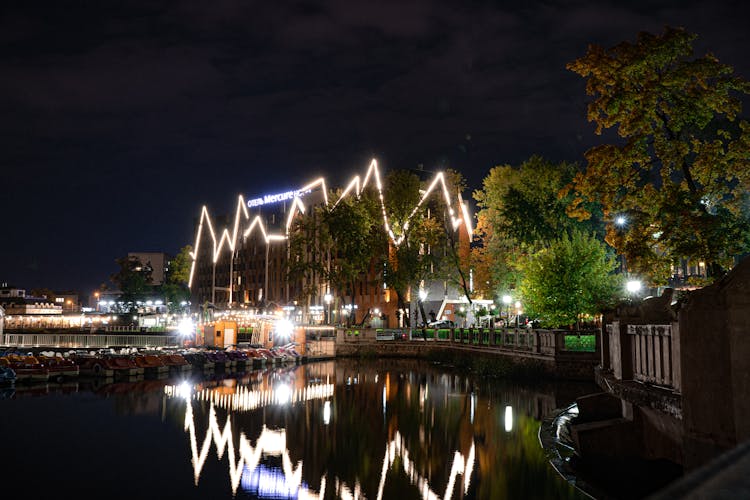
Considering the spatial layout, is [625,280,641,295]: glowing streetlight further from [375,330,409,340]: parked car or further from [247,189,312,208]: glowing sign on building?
[247,189,312,208]: glowing sign on building

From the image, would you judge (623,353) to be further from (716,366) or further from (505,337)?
(505,337)

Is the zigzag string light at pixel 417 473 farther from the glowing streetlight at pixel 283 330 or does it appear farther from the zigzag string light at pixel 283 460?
the glowing streetlight at pixel 283 330

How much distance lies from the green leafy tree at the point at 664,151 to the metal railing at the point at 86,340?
186 feet

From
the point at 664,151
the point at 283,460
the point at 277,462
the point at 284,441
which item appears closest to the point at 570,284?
the point at 664,151

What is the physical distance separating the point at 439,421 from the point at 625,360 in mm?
9624

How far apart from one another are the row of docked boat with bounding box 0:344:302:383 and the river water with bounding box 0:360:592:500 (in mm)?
3051

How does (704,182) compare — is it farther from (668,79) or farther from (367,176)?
(367,176)

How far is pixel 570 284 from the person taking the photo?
122 ft

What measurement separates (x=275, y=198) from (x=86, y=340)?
41492 mm

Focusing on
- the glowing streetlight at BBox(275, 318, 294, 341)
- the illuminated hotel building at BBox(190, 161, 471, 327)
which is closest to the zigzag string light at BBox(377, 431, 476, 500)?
the glowing streetlight at BBox(275, 318, 294, 341)

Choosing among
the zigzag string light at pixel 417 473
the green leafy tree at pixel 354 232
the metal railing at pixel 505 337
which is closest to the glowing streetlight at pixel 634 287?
the metal railing at pixel 505 337

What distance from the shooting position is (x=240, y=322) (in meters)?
61.6

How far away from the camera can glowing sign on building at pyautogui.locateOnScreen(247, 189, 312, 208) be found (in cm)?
10088

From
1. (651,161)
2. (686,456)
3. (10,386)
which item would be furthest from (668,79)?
(10,386)
